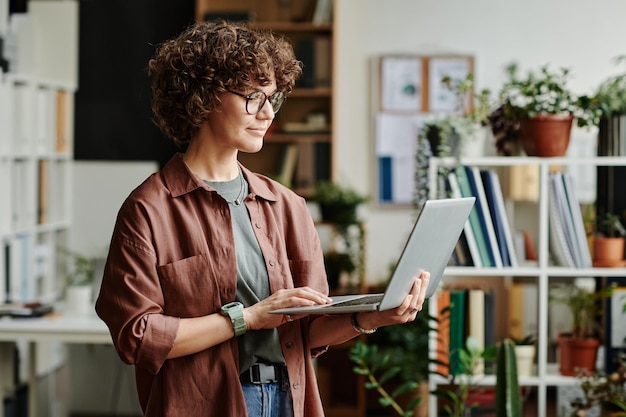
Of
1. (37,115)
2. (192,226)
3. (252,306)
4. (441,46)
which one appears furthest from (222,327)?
(441,46)

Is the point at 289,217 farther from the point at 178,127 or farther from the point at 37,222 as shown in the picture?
the point at 37,222

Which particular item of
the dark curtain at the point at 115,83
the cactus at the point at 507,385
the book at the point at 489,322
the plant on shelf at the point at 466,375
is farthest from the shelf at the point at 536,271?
the dark curtain at the point at 115,83

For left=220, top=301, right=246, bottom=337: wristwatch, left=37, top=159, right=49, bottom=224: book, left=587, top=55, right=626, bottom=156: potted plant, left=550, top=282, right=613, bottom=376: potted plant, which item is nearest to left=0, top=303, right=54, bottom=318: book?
left=37, top=159, right=49, bottom=224: book

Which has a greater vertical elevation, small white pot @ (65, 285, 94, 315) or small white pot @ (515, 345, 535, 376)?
small white pot @ (65, 285, 94, 315)

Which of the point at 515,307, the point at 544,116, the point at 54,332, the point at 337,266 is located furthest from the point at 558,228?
the point at 515,307

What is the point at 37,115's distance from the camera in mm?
4992

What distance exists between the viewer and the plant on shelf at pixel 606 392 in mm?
3361

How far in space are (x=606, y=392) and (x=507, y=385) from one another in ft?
1.55

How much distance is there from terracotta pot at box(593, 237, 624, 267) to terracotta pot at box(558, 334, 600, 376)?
30 cm

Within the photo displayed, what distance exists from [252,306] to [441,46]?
4623 millimetres

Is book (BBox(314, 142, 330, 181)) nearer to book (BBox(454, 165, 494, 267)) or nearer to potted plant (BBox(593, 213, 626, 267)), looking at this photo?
book (BBox(454, 165, 494, 267))

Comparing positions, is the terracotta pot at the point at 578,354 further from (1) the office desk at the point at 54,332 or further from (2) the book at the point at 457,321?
(1) the office desk at the point at 54,332

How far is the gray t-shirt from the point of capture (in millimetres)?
1816

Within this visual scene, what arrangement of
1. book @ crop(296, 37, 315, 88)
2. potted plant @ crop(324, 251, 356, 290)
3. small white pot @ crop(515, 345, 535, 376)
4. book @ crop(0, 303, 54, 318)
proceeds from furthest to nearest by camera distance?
book @ crop(296, 37, 315, 88)
potted plant @ crop(324, 251, 356, 290)
book @ crop(0, 303, 54, 318)
small white pot @ crop(515, 345, 535, 376)
